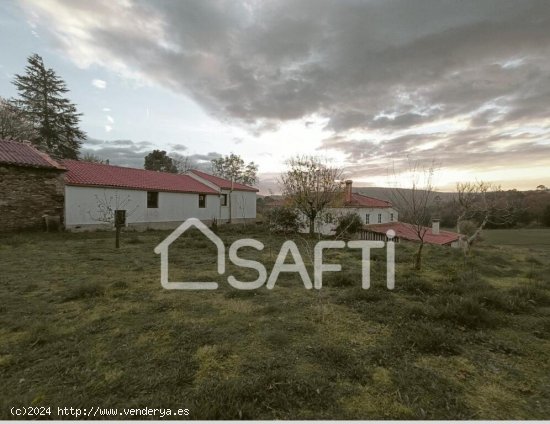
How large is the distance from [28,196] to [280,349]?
16.9 metres

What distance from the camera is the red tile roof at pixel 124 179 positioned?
17.2 metres

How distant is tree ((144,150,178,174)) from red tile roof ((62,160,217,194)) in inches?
714

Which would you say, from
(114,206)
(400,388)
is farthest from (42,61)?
(400,388)

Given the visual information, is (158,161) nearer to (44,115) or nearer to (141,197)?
(44,115)

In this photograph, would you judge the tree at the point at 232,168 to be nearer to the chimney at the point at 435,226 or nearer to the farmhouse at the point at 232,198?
the farmhouse at the point at 232,198

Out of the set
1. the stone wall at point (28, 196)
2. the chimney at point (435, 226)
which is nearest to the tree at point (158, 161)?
the stone wall at point (28, 196)

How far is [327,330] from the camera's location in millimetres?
4066

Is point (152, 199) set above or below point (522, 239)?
above

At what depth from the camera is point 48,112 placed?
30875 mm

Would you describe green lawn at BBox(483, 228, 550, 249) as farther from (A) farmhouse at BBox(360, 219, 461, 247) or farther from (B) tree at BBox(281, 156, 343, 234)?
(B) tree at BBox(281, 156, 343, 234)

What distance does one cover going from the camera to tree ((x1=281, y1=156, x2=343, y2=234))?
60.7ft

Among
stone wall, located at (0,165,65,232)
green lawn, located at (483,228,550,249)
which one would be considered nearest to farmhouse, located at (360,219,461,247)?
green lawn, located at (483,228,550,249)

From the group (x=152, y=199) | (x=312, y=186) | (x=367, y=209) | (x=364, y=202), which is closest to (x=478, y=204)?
(x=312, y=186)

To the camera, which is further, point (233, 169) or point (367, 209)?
point (233, 169)
